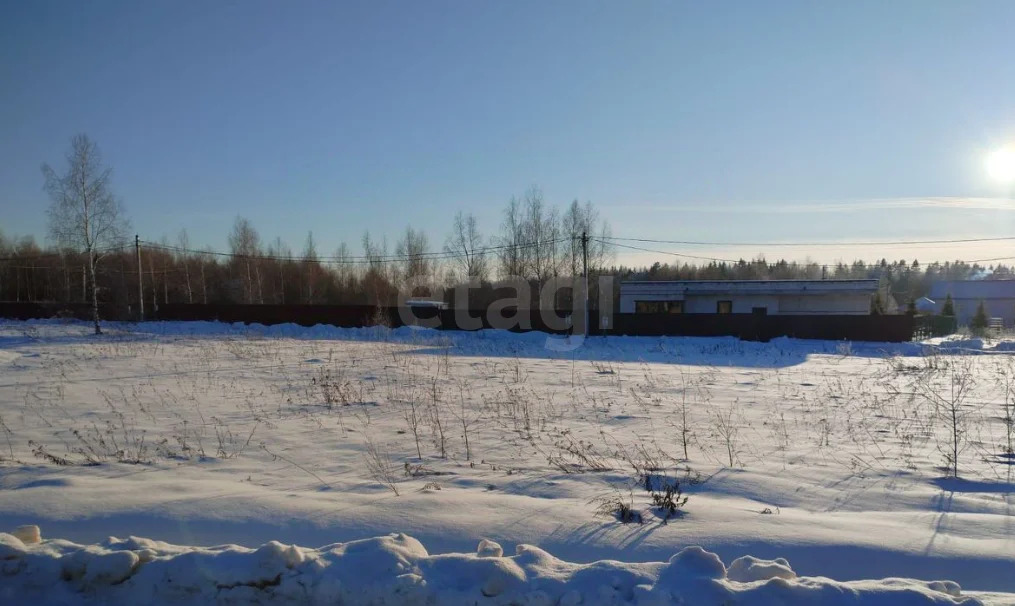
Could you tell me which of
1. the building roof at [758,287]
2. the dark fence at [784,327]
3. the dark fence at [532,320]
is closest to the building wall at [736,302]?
the building roof at [758,287]

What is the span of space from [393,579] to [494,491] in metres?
1.96

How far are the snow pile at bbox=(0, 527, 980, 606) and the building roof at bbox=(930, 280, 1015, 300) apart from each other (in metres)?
82.6

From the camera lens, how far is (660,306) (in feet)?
133

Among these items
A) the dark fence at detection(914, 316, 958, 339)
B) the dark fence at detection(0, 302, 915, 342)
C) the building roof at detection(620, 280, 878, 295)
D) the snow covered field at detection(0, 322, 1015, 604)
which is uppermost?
the building roof at detection(620, 280, 878, 295)

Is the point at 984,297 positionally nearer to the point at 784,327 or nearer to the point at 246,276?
the point at 784,327

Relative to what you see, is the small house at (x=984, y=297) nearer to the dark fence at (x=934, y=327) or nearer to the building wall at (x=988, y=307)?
the building wall at (x=988, y=307)

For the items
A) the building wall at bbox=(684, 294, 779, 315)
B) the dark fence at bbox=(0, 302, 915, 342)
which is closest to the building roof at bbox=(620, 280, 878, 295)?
the building wall at bbox=(684, 294, 779, 315)

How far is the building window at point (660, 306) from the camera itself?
4000 centimetres

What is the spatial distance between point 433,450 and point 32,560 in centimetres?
379

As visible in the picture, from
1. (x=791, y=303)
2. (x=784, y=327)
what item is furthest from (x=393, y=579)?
(x=791, y=303)

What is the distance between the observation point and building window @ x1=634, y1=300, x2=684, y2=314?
Result: 40.0 meters

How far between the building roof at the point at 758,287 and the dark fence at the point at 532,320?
354 inches

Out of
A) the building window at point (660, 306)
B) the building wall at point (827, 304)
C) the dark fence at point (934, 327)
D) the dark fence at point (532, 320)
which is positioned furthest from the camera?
the building window at point (660, 306)

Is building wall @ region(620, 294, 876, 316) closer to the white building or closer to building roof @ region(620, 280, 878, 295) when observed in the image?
the white building
